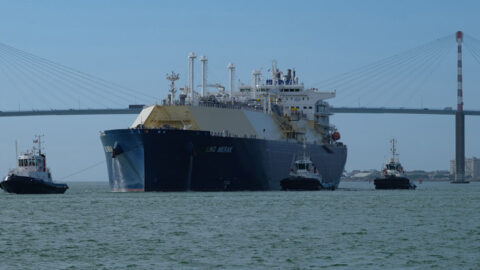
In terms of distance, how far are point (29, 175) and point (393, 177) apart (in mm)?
35331

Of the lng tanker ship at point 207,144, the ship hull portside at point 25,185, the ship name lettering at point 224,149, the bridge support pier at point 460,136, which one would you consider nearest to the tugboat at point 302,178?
the lng tanker ship at point 207,144

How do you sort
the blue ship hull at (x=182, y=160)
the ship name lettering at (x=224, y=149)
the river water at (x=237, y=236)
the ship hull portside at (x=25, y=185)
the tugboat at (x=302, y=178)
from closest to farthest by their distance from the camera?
the river water at (x=237, y=236) < the blue ship hull at (x=182, y=160) < the ship hull portside at (x=25, y=185) < the ship name lettering at (x=224, y=149) < the tugboat at (x=302, y=178)

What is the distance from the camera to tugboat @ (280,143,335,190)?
74.9 metres

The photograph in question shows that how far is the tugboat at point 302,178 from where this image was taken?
74875 mm

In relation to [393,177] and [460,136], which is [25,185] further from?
[460,136]

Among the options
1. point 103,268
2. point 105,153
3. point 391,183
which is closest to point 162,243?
point 103,268

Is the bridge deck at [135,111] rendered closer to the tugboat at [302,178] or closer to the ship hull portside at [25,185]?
the tugboat at [302,178]

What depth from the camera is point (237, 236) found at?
34188 mm

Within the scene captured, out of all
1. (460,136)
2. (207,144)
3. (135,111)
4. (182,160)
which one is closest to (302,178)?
(207,144)

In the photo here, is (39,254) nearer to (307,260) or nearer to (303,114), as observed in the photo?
(307,260)

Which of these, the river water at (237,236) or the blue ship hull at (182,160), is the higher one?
the blue ship hull at (182,160)

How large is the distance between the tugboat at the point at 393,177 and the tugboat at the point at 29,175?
32761 millimetres

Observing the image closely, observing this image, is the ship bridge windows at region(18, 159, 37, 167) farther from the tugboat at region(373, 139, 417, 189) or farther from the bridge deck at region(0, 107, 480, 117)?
the bridge deck at region(0, 107, 480, 117)

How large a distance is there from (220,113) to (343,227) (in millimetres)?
36122
